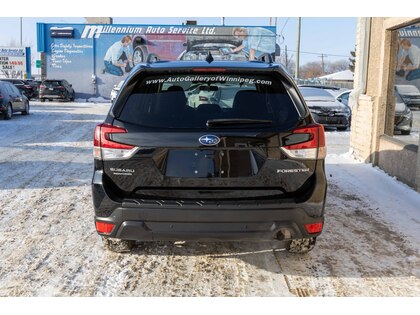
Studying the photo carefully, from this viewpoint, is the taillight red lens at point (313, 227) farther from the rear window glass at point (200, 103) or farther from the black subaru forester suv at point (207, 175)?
the rear window glass at point (200, 103)

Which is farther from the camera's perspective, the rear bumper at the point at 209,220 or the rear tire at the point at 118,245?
the rear tire at the point at 118,245

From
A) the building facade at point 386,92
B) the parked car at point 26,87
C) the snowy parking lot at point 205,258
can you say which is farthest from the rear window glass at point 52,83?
the snowy parking lot at point 205,258

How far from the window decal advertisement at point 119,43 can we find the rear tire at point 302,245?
Result: 30.6m

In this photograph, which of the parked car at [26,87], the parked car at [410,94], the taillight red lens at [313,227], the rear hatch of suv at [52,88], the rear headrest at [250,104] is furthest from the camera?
the parked car at [26,87]

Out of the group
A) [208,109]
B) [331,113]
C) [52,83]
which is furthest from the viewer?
[52,83]

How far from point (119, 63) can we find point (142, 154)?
3235 centimetres

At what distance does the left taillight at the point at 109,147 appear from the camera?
11.4 feet

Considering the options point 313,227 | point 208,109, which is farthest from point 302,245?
point 208,109

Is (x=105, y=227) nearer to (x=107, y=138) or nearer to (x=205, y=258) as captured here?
(x=107, y=138)

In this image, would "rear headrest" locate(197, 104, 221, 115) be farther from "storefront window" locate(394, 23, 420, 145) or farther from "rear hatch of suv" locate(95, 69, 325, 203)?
"storefront window" locate(394, 23, 420, 145)

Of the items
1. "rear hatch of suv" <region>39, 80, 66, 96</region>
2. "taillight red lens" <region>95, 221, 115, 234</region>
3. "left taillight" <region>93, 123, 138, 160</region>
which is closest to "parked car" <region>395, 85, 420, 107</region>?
"left taillight" <region>93, 123, 138, 160</region>

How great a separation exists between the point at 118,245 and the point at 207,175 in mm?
1269

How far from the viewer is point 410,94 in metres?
7.99
